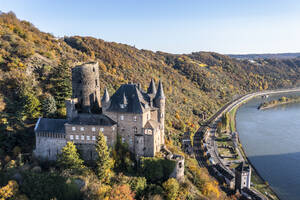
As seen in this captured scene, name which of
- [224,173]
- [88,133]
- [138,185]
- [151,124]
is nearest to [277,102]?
[224,173]

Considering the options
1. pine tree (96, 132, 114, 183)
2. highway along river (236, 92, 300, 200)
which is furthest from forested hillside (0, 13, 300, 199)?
highway along river (236, 92, 300, 200)

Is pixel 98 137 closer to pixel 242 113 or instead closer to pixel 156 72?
pixel 156 72

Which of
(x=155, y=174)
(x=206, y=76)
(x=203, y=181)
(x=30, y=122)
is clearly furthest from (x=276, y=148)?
(x=206, y=76)

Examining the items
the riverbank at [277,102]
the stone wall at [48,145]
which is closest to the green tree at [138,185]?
the stone wall at [48,145]

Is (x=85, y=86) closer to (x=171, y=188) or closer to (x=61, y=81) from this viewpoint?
(x=61, y=81)

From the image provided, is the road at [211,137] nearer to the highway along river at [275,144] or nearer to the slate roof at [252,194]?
the highway along river at [275,144]

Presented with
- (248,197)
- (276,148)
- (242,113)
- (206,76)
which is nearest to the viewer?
(248,197)
